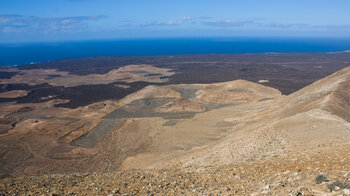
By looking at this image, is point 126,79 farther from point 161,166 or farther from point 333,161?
point 333,161

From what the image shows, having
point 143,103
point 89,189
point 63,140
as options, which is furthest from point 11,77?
point 89,189

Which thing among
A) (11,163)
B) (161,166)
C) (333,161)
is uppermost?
(333,161)

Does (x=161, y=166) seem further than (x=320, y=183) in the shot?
Yes

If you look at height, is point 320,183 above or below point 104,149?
above

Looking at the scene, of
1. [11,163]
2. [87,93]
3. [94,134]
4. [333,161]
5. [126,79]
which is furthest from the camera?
[126,79]

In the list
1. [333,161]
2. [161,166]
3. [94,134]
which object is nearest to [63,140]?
[94,134]

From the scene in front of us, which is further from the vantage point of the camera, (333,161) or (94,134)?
(94,134)

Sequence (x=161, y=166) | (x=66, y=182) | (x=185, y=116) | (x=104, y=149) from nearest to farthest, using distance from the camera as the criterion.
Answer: (x=66, y=182)
(x=161, y=166)
(x=104, y=149)
(x=185, y=116)

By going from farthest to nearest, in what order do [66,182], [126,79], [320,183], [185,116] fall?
[126,79]
[185,116]
[66,182]
[320,183]

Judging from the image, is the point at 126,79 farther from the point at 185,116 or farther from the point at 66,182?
the point at 66,182
